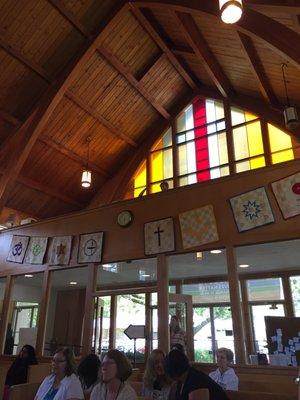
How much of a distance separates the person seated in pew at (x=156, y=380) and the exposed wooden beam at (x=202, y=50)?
589cm

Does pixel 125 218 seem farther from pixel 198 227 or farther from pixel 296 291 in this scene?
pixel 296 291

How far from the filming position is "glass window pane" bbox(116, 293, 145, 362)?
7859mm

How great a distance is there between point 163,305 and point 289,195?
2518mm

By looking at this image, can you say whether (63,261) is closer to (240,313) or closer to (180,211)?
(180,211)

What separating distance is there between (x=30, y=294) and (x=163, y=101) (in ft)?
24.5

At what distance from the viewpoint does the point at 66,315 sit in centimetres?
1176

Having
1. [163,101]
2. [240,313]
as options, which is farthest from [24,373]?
[163,101]

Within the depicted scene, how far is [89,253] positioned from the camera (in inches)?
259

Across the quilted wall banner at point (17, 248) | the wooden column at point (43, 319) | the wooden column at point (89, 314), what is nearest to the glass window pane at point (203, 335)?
the wooden column at point (89, 314)

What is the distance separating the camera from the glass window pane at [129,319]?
→ 309 inches

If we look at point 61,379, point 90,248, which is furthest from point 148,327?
point 61,379

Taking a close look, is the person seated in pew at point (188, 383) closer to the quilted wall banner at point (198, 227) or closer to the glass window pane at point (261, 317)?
the quilted wall banner at point (198, 227)

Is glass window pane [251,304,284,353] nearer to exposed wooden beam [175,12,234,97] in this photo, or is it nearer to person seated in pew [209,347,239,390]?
person seated in pew [209,347,239,390]

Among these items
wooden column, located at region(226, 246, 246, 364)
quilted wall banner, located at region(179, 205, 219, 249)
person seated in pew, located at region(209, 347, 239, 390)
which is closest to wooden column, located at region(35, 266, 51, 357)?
quilted wall banner, located at region(179, 205, 219, 249)
